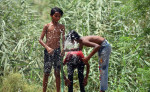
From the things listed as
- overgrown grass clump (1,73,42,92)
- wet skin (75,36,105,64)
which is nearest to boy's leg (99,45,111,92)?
wet skin (75,36,105,64)

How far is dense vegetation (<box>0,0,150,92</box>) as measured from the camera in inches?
182

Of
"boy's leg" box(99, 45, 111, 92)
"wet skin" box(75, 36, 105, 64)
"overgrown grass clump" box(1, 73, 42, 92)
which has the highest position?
"wet skin" box(75, 36, 105, 64)

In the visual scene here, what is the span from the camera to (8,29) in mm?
5523

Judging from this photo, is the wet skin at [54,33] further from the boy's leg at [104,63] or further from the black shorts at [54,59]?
the boy's leg at [104,63]

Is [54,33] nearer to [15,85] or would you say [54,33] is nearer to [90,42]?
[90,42]

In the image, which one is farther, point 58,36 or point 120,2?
point 120,2

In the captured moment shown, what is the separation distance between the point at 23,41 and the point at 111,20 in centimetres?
202

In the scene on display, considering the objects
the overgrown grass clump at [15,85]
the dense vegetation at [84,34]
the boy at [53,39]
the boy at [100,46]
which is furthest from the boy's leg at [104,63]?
the overgrown grass clump at [15,85]

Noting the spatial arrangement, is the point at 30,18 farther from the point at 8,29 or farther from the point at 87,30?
the point at 87,30

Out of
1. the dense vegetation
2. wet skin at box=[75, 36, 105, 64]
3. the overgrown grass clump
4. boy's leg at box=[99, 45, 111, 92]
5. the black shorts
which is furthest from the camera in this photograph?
the dense vegetation

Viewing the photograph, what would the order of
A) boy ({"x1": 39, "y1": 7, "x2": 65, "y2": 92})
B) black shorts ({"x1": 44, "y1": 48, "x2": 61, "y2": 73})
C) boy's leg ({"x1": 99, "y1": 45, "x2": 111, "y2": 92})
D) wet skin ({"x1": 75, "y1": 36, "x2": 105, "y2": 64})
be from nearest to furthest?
wet skin ({"x1": 75, "y1": 36, "x2": 105, "y2": 64}), boy's leg ({"x1": 99, "y1": 45, "x2": 111, "y2": 92}), boy ({"x1": 39, "y1": 7, "x2": 65, "y2": 92}), black shorts ({"x1": 44, "y1": 48, "x2": 61, "y2": 73})

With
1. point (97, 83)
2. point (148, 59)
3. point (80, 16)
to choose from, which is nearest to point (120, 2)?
point (80, 16)

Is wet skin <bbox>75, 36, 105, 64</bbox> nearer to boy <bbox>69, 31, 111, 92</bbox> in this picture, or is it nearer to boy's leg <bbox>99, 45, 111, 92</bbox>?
boy <bbox>69, 31, 111, 92</bbox>

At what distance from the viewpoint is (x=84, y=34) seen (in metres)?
5.29
